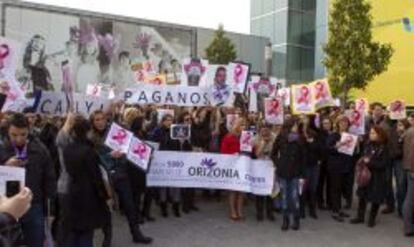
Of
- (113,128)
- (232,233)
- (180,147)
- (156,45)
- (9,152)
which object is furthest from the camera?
(156,45)

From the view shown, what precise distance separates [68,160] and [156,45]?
3821 cm

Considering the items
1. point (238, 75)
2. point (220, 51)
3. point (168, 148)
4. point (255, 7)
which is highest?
point (255, 7)

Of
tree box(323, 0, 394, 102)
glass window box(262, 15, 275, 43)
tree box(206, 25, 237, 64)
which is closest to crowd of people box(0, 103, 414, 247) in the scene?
tree box(323, 0, 394, 102)

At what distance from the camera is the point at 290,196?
11.0m

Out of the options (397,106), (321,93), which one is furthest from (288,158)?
(397,106)

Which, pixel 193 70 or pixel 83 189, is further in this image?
pixel 193 70

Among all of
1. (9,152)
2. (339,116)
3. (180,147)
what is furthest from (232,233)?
(9,152)

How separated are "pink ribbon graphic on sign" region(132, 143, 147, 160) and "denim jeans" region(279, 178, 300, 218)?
2.47 m

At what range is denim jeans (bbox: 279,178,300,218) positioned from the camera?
1091 cm

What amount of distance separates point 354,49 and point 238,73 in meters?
13.3

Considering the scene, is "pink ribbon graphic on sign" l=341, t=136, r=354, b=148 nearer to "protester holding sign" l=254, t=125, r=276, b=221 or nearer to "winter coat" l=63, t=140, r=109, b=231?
"protester holding sign" l=254, t=125, r=276, b=221

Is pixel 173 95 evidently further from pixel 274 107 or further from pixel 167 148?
pixel 274 107

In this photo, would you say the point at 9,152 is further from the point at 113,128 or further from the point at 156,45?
the point at 156,45

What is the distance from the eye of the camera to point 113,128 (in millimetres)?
9211
